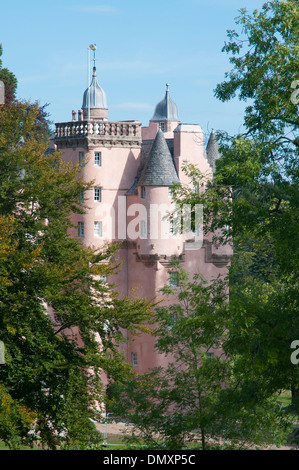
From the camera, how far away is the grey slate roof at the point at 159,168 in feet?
174

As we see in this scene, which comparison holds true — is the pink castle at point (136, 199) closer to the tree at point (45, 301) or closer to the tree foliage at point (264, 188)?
the tree at point (45, 301)

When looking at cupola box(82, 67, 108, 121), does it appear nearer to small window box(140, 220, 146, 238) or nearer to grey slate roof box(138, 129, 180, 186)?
grey slate roof box(138, 129, 180, 186)

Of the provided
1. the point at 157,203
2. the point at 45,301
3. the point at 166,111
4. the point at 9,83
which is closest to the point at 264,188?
the point at 45,301

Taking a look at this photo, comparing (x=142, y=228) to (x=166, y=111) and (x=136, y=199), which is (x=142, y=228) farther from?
(x=166, y=111)

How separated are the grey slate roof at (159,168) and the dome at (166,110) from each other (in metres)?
17.8

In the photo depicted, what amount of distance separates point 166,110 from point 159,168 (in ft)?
63.3

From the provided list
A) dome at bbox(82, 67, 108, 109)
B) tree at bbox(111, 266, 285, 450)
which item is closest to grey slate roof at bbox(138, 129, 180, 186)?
dome at bbox(82, 67, 108, 109)

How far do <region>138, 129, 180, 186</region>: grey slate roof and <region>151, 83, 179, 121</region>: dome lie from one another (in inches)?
702

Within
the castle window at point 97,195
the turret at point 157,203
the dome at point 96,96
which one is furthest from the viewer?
the dome at point 96,96

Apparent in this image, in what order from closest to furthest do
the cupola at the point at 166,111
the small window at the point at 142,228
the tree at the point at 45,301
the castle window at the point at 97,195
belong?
the tree at the point at 45,301 → the small window at the point at 142,228 → the castle window at the point at 97,195 → the cupola at the point at 166,111

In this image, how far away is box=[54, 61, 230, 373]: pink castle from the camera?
5303cm

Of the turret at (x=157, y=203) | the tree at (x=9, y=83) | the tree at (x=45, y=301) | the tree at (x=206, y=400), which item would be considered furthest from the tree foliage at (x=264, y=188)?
the tree at (x=9, y=83)

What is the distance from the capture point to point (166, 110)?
71.6 metres

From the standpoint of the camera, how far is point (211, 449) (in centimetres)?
2745
